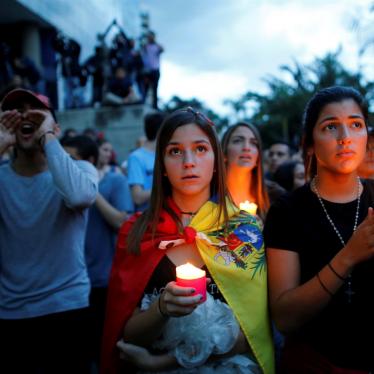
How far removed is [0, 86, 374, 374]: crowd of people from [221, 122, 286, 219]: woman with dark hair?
2.72 ft

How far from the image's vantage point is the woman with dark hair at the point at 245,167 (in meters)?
3.47

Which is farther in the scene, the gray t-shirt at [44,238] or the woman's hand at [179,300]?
the gray t-shirt at [44,238]

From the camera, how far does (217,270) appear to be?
1.90 m

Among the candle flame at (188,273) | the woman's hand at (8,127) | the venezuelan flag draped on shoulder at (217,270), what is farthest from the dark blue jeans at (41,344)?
the candle flame at (188,273)

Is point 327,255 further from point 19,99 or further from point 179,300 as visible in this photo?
point 19,99

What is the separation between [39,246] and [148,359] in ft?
3.47

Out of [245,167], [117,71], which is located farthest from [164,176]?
[117,71]

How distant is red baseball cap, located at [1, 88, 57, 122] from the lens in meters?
2.49

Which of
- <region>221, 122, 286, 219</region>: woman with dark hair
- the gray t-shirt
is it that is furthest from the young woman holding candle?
<region>221, 122, 286, 219</region>: woman with dark hair

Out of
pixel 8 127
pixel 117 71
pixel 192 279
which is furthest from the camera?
pixel 117 71

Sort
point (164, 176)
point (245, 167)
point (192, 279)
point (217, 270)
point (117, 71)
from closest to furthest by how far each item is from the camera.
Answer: point (192, 279), point (217, 270), point (164, 176), point (245, 167), point (117, 71)

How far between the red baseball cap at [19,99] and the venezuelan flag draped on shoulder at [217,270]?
1152 millimetres

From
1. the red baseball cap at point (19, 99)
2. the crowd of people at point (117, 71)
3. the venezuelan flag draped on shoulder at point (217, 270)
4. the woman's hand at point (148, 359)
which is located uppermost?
the crowd of people at point (117, 71)

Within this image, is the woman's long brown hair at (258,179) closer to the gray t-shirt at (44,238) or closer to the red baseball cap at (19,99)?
the gray t-shirt at (44,238)
